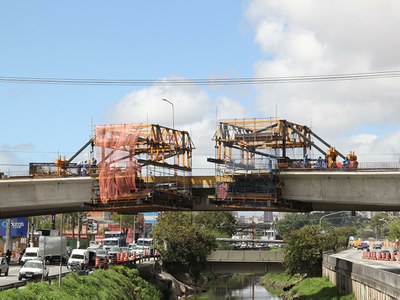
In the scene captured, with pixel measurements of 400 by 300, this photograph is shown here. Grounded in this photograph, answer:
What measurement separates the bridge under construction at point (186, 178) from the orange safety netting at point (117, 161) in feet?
0.29

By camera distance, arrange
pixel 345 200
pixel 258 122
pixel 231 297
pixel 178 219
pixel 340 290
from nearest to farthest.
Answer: pixel 345 200 → pixel 258 122 → pixel 340 290 → pixel 231 297 → pixel 178 219

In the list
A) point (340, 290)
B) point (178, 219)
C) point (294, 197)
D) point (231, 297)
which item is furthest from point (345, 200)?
point (178, 219)

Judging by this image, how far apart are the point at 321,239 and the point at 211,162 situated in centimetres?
4032

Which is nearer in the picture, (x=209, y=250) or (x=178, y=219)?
(x=209, y=250)

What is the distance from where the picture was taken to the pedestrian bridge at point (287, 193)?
51.8m

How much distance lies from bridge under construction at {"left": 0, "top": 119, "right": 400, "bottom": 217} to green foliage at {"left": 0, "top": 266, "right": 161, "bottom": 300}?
6.71 meters

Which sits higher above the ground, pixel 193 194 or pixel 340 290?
pixel 193 194

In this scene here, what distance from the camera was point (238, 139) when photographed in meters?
61.6

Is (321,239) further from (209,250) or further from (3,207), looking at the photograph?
(3,207)

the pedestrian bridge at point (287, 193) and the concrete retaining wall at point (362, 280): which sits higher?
the pedestrian bridge at point (287, 193)

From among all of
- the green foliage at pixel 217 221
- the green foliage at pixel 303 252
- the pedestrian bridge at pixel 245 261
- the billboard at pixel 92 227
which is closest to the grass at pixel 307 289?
the green foliage at pixel 303 252

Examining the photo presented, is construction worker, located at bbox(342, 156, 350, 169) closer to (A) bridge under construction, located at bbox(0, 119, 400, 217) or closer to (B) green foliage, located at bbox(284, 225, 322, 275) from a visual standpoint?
(A) bridge under construction, located at bbox(0, 119, 400, 217)

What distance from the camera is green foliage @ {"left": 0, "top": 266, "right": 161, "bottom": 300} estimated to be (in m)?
34.6

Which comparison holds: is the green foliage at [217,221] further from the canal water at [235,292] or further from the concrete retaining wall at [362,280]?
the concrete retaining wall at [362,280]
